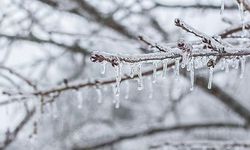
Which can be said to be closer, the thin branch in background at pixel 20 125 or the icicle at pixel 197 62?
the icicle at pixel 197 62

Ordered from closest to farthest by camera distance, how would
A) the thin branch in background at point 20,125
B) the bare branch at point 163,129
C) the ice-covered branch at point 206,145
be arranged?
the thin branch in background at point 20,125 < the ice-covered branch at point 206,145 < the bare branch at point 163,129

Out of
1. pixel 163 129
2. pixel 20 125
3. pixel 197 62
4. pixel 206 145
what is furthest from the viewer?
pixel 163 129

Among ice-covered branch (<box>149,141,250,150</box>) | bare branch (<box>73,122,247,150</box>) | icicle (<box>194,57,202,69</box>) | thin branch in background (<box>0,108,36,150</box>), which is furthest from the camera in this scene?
bare branch (<box>73,122,247,150</box>)

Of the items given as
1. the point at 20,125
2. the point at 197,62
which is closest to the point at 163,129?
the point at 20,125

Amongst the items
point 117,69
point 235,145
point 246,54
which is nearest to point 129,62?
point 117,69

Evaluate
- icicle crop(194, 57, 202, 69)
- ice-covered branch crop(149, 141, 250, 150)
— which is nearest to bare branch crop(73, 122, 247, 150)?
ice-covered branch crop(149, 141, 250, 150)

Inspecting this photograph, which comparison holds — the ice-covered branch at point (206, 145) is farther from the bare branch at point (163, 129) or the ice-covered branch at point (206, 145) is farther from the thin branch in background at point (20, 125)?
the bare branch at point (163, 129)

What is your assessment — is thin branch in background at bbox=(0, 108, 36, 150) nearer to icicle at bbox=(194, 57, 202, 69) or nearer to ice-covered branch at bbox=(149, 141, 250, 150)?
ice-covered branch at bbox=(149, 141, 250, 150)

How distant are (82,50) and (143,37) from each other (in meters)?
3.31

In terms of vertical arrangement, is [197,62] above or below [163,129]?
above

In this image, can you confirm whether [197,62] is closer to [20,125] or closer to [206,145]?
[20,125]

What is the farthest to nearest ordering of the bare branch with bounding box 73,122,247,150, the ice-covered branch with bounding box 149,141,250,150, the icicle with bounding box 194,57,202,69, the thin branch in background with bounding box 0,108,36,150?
1. the bare branch with bounding box 73,122,247,150
2. the ice-covered branch with bounding box 149,141,250,150
3. the thin branch in background with bounding box 0,108,36,150
4. the icicle with bounding box 194,57,202,69

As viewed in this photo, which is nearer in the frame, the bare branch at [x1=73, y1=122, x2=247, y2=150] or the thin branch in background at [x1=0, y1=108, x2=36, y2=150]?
the thin branch in background at [x1=0, y1=108, x2=36, y2=150]

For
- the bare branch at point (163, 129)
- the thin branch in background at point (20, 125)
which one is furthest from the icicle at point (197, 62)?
the bare branch at point (163, 129)
